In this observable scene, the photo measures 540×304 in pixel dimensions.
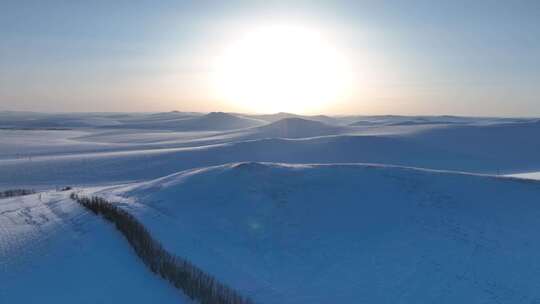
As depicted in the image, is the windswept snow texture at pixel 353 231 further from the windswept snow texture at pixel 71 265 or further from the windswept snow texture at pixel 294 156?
the windswept snow texture at pixel 294 156

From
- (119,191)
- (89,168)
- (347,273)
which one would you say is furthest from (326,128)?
(347,273)

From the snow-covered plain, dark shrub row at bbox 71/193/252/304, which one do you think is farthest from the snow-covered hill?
dark shrub row at bbox 71/193/252/304

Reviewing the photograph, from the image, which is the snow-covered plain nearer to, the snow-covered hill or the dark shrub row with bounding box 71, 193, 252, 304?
the dark shrub row with bounding box 71, 193, 252, 304

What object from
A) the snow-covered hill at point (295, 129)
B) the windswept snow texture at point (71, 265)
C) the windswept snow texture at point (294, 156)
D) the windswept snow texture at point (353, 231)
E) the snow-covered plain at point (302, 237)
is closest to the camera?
the windswept snow texture at point (71, 265)

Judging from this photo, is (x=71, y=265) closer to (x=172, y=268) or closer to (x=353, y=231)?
(x=172, y=268)

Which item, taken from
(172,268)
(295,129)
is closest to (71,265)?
(172,268)

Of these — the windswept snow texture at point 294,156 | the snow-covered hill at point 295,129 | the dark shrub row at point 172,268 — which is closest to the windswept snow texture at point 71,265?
the dark shrub row at point 172,268
